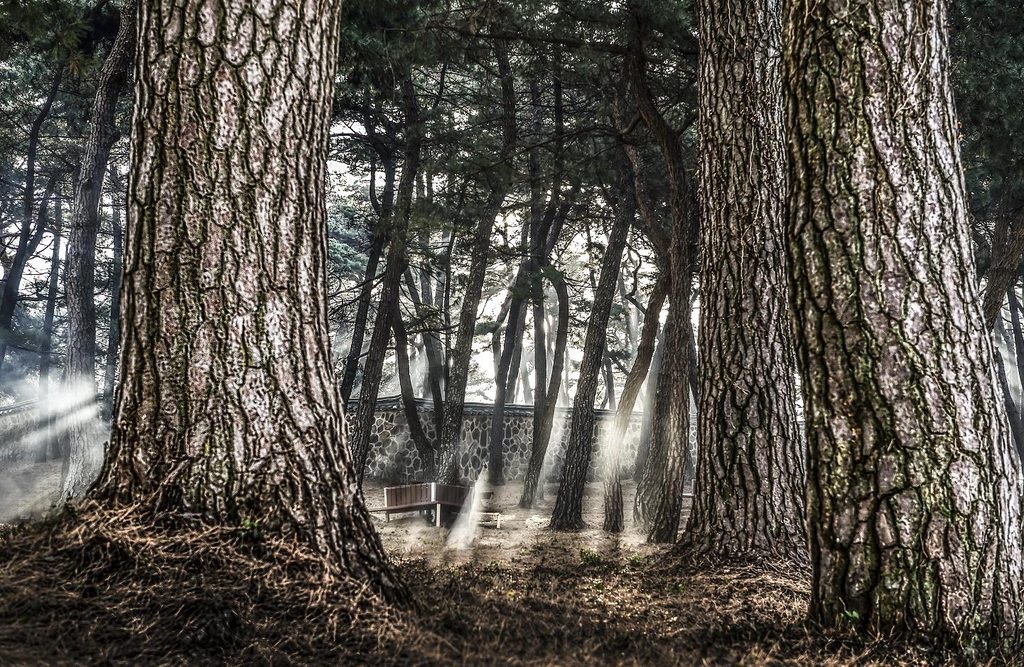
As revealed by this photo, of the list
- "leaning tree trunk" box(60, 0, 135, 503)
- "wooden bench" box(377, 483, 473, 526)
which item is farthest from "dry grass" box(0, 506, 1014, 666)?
"wooden bench" box(377, 483, 473, 526)

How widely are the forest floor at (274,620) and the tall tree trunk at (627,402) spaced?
660cm

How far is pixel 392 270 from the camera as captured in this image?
1149cm

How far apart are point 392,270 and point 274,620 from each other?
945 centimetres

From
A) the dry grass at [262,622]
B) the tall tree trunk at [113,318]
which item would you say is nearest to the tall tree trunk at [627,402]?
the dry grass at [262,622]

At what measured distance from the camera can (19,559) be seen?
2371 millimetres

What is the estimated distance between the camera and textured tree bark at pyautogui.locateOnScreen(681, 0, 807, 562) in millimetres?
4410

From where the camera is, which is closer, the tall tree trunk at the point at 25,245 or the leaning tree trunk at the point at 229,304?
the leaning tree trunk at the point at 229,304

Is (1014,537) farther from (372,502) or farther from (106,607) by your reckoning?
(372,502)

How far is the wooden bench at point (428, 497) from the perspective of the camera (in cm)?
1214

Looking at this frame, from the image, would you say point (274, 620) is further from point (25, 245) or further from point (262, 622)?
point (25, 245)

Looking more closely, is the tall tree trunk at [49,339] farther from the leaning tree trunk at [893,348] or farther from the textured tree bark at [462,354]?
the leaning tree trunk at [893,348]

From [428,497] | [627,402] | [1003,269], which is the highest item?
[1003,269]

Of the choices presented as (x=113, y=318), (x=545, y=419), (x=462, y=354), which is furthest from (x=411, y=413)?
(x=113, y=318)

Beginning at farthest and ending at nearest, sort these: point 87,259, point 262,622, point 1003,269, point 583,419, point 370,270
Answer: point 370,270
point 87,259
point 583,419
point 1003,269
point 262,622
